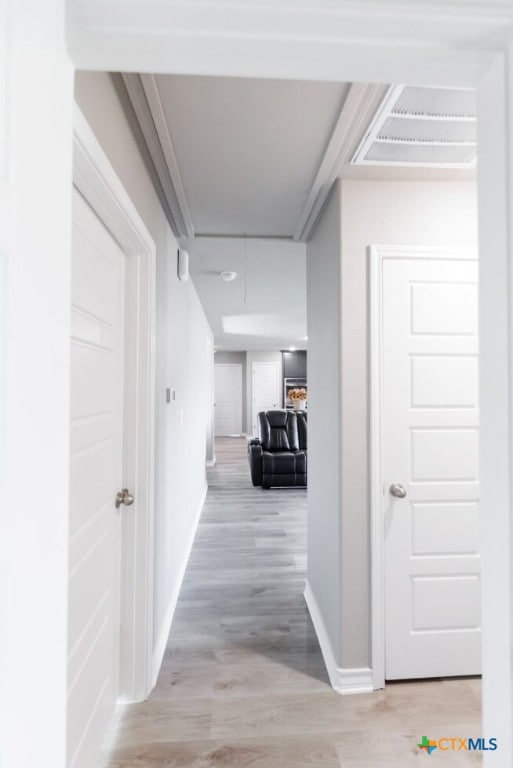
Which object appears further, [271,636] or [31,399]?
[271,636]

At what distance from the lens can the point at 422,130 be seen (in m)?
1.48

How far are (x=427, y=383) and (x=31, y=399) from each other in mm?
1779

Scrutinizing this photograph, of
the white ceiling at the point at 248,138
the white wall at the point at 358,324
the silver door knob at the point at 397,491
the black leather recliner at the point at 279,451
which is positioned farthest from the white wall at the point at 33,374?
the black leather recliner at the point at 279,451

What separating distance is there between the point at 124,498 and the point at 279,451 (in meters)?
4.21

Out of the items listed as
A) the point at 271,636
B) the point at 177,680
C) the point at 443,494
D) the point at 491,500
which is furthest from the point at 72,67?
the point at 271,636

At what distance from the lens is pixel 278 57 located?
631 mm

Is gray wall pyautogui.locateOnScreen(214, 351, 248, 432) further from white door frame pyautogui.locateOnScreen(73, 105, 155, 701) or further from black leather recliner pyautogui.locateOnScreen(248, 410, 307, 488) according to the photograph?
white door frame pyautogui.locateOnScreen(73, 105, 155, 701)

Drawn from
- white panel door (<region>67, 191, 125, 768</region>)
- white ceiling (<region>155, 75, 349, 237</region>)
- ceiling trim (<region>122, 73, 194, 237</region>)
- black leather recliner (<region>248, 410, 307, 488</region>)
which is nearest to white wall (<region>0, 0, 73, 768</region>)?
white panel door (<region>67, 191, 125, 768</region>)

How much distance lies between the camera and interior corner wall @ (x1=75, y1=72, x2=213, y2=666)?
1172 millimetres

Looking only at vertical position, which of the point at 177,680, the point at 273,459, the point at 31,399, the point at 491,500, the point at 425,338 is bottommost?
the point at 177,680

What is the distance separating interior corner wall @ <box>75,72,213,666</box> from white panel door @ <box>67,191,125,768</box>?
0.26 metres

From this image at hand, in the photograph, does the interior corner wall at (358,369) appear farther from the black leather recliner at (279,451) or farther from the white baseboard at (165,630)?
the black leather recliner at (279,451)

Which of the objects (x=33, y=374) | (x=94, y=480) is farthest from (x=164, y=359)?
(x=33, y=374)

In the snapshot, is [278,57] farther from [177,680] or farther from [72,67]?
[177,680]
